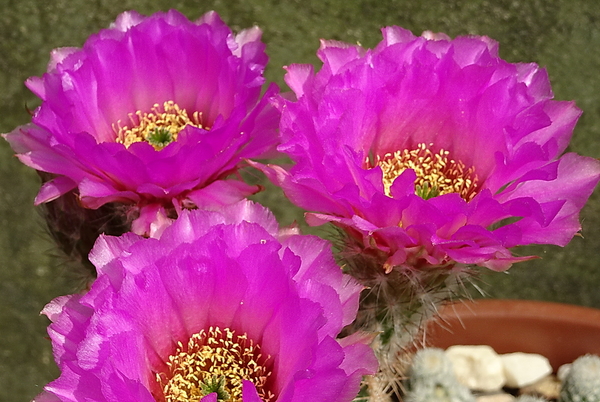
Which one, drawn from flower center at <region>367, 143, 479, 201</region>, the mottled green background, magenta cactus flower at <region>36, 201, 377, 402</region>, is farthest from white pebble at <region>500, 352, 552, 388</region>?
magenta cactus flower at <region>36, 201, 377, 402</region>

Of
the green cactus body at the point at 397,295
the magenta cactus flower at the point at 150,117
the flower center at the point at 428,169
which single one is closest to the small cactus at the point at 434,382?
the green cactus body at the point at 397,295

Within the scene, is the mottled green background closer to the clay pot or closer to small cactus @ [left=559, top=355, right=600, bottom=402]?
the clay pot

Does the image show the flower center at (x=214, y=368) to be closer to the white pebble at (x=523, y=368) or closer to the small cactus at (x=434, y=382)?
the small cactus at (x=434, y=382)

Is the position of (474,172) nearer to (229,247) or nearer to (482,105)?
(482,105)

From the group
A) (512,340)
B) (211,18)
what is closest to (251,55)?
(211,18)

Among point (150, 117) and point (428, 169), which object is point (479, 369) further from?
point (150, 117)

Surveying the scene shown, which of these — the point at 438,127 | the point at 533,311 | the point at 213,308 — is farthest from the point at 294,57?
the point at 213,308
